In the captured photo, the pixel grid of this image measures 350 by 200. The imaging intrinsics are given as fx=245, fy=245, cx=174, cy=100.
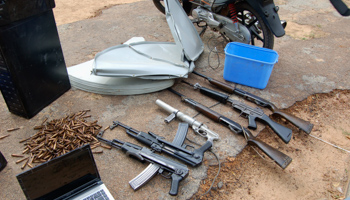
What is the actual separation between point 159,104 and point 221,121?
0.80 meters

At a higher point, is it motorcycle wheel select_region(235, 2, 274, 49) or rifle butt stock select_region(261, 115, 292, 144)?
motorcycle wheel select_region(235, 2, 274, 49)

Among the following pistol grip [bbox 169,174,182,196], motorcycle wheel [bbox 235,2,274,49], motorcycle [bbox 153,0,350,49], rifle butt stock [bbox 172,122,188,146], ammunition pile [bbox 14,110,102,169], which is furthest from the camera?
motorcycle wheel [bbox 235,2,274,49]

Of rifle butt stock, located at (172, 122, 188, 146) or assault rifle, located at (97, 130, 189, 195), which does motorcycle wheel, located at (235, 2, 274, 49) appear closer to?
rifle butt stock, located at (172, 122, 188, 146)

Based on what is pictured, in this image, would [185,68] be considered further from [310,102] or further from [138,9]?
[138,9]

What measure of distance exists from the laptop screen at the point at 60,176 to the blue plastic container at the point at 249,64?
95.1 inches

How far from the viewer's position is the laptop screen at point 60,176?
1779 millimetres

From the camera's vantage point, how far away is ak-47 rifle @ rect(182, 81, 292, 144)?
273 cm

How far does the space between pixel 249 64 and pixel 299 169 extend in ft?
5.02

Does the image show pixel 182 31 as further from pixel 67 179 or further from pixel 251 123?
pixel 67 179

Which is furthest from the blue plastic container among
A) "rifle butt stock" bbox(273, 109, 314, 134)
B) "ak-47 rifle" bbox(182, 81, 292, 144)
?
"rifle butt stock" bbox(273, 109, 314, 134)

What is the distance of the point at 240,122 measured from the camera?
3059 mm

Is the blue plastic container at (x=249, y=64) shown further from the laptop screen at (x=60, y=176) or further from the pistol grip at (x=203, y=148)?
the laptop screen at (x=60, y=176)

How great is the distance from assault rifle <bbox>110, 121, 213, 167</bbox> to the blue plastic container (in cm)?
134

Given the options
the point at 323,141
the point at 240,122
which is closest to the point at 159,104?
the point at 240,122
